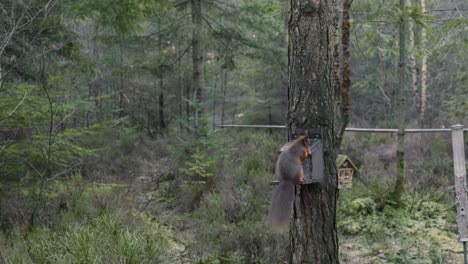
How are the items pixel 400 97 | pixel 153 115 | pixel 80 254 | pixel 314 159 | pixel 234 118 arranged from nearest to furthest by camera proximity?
1. pixel 314 159
2. pixel 80 254
3. pixel 400 97
4. pixel 153 115
5. pixel 234 118

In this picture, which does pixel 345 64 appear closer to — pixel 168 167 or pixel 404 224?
pixel 404 224

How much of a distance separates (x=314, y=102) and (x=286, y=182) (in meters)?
0.57

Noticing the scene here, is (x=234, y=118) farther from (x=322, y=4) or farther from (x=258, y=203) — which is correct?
(x=322, y=4)

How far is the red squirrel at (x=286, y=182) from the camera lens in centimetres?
Answer: 188

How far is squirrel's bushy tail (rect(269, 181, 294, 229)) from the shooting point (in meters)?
1.88

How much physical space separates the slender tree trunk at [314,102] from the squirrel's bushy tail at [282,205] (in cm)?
37

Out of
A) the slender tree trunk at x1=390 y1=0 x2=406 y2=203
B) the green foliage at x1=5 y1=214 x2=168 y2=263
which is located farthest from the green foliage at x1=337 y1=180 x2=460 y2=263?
the green foliage at x1=5 y1=214 x2=168 y2=263

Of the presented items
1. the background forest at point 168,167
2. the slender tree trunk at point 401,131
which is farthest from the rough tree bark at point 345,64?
the slender tree trunk at point 401,131

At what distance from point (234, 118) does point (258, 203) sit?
535 inches

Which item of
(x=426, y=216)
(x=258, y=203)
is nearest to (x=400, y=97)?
(x=426, y=216)

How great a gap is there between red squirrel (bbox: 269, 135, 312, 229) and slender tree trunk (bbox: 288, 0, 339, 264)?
273 mm

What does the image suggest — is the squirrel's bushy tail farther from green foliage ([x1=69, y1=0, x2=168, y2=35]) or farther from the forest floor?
green foliage ([x1=69, y1=0, x2=168, y2=35])

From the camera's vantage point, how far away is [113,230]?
4.20m

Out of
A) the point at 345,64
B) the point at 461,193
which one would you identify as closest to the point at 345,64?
the point at 345,64
